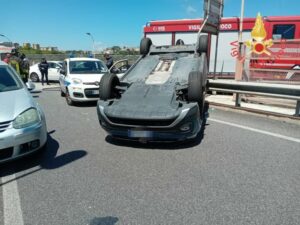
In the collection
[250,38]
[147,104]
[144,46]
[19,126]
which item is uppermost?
[250,38]

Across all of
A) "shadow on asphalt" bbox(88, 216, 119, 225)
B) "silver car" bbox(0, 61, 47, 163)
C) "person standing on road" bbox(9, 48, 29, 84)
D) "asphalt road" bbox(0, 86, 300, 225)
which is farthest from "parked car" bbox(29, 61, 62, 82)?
"shadow on asphalt" bbox(88, 216, 119, 225)

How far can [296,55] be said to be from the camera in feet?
27.6

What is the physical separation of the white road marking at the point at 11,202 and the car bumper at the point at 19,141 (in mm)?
290

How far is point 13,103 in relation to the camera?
4.14m

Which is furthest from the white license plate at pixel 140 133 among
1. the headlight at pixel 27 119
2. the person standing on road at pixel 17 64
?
the person standing on road at pixel 17 64

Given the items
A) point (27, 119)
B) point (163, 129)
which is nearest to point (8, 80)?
point (27, 119)

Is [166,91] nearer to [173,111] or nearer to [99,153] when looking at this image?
[173,111]

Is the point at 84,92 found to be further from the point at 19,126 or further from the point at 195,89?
the point at 19,126

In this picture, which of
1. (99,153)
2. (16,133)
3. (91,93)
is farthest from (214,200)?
(91,93)

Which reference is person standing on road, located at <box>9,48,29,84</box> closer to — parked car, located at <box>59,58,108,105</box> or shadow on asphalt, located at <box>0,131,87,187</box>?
parked car, located at <box>59,58,108,105</box>

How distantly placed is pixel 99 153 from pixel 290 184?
280cm

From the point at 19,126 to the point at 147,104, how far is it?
2.07m

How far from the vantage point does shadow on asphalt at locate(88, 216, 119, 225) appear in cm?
279

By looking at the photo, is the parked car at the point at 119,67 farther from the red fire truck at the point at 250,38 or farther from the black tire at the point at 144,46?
the red fire truck at the point at 250,38
